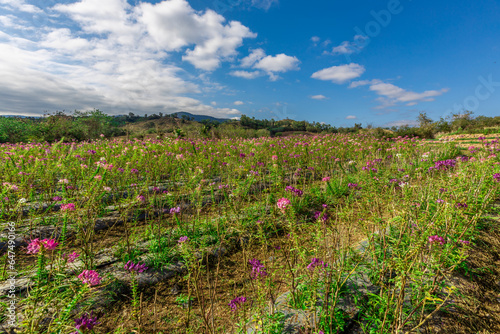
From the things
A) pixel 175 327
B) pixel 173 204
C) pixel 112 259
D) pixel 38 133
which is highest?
pixel 38 133

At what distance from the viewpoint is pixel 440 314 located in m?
1.63

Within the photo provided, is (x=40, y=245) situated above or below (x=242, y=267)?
above

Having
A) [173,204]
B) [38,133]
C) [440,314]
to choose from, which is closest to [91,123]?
[38,133]

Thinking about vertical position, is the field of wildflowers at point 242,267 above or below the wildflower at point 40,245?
below

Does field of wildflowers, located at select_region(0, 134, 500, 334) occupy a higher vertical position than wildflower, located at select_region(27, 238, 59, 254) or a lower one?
lower

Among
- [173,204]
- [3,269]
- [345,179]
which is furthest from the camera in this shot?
[345,179]

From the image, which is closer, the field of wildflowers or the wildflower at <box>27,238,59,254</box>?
the wildflower at <box>27,238,59,254</box>

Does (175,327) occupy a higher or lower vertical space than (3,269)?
lower

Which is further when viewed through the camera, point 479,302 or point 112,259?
point 112,259

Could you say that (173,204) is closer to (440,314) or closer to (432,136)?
(440,314)

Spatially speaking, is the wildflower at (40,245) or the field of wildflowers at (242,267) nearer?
the wildflower at (40,245)

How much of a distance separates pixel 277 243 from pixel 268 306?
50.6 inches

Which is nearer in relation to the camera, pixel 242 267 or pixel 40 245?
pixel 40 245

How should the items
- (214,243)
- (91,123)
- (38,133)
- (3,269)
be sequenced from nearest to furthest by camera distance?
1. (3,269)
2. (214,243)
3. (38,133)
4. (91,123)
